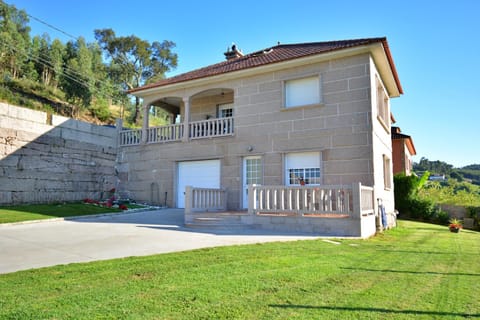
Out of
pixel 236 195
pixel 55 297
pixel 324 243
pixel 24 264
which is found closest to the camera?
pixel 55 297

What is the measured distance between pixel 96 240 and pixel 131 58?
123 ft

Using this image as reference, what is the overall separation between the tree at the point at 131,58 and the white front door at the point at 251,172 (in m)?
27.0

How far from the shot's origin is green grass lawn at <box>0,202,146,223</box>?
1013 centimetres

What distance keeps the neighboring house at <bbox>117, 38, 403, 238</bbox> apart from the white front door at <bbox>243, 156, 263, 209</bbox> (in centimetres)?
4

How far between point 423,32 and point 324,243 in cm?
986

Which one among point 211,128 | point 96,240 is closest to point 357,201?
point 96,240

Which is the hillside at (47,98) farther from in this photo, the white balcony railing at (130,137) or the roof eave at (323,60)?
the roof eave at (323,60)

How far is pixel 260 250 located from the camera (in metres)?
6.20

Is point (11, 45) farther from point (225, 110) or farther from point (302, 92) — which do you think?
point (302, 92)

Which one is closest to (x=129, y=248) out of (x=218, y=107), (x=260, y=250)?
(x=260, y=250)

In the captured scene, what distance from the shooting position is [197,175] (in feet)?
49.5

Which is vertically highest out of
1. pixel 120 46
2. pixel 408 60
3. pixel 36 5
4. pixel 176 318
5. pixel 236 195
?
pixel 120 46

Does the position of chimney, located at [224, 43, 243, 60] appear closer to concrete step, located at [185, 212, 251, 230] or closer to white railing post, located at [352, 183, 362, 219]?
concrete step, located at [185, 212, 251, 230]

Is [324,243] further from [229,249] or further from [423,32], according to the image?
[423,32]
